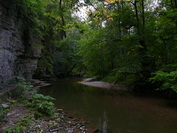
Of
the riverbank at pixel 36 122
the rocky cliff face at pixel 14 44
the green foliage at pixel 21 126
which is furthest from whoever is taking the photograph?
the rocky cliff face at pixel 14 44

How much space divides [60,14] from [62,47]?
62.7 ft

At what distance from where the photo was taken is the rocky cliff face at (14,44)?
21.2 ft

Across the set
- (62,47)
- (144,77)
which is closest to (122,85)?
(144,77)

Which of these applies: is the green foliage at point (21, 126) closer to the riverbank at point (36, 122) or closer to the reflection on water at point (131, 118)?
the riverbank at point (36, 122)

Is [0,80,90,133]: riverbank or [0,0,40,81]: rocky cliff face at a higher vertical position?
[0,0,40,81]: rocky cliff face

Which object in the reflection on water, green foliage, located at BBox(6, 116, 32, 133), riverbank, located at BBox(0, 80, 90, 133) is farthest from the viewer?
the reflection on water

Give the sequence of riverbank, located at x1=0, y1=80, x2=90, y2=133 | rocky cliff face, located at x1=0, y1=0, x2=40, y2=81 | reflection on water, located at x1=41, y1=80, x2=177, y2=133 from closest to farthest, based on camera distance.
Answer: riverbank, located at x1=0, y1=80, x2=90, y2=133
reflection on water, located at x1=41, y1=80, x2=177, y2=133
rocky cliff face, located at x1=0, y1=0, x2=40, y2=81

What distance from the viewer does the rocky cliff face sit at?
648 centimetres

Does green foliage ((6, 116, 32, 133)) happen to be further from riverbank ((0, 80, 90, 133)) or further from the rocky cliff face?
the rocky cliff face

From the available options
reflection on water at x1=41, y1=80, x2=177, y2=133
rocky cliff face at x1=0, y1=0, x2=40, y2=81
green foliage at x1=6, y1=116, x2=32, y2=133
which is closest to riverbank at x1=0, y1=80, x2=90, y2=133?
green foliage at x1=6, y1=116, x2=32, y2=133

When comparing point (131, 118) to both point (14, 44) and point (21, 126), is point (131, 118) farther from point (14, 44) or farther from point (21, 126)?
point (14, 44)

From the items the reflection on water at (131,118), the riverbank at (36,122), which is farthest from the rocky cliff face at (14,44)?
the reflection on water at (131,118)

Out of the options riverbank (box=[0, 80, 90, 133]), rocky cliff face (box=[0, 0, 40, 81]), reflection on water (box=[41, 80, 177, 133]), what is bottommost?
reflection on water (box=[41, 80, 177, 133])

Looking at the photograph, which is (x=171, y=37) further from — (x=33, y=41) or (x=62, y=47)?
(x=62, y=47)
